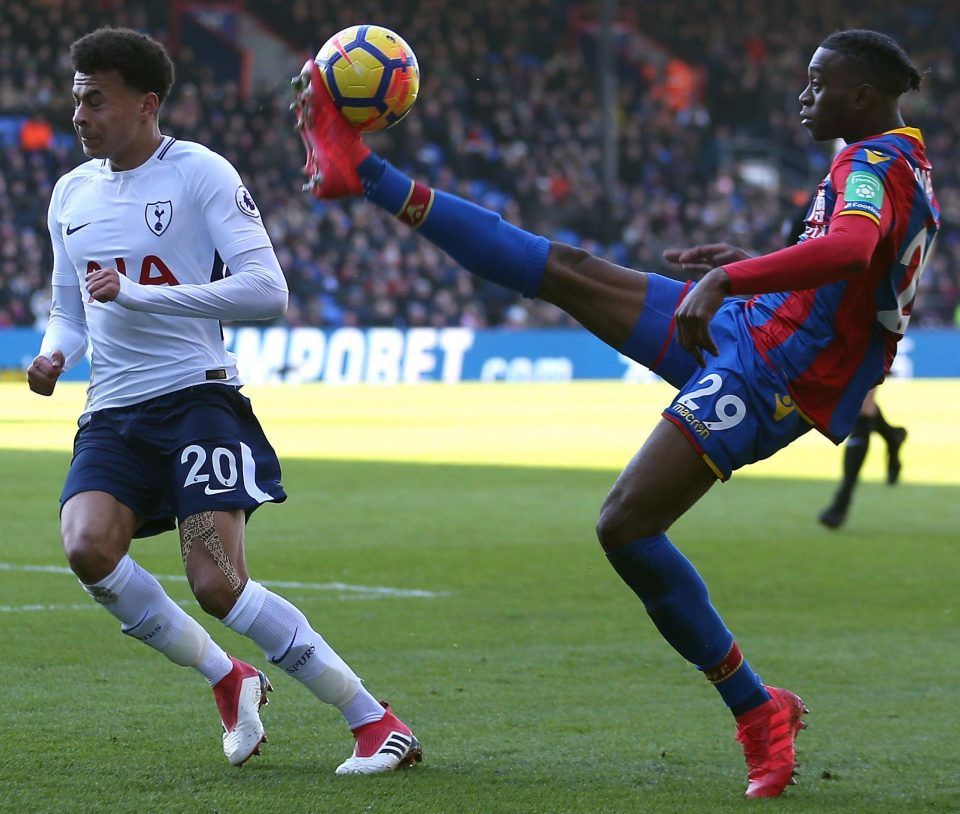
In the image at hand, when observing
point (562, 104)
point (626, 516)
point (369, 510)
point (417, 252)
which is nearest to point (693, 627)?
point (626, 516)

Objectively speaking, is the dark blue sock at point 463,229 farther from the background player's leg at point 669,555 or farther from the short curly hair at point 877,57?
the short curly hair at point 877,57

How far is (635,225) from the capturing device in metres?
35.0

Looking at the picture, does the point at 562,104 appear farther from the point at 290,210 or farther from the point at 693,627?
the point at 693,627

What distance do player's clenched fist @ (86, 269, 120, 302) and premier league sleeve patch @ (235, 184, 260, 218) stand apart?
0.48m

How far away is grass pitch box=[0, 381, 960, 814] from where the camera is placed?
448cm

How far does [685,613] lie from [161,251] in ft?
5.72

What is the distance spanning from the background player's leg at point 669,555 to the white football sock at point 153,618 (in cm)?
116

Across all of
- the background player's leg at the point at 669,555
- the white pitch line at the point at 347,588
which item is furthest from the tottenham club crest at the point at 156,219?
the white pitch line at the point at 347,588

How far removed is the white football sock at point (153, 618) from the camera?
183 inches

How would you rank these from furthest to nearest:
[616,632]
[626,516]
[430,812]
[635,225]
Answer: [635,225]
[616,632]
[626,516]
[430,812]

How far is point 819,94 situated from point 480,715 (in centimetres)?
224

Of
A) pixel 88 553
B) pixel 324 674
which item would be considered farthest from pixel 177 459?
pixel 324 674

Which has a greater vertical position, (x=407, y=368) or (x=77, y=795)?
(x=77, y=795)

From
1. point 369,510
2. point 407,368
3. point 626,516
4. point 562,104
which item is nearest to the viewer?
point 626,516
